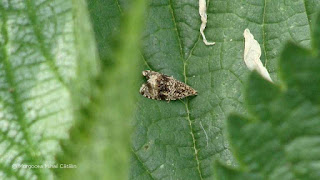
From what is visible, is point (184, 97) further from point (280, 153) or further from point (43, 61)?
point (280, 153)

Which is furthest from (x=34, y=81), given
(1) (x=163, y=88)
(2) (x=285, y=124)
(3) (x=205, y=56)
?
(2) (x=285, y=124)

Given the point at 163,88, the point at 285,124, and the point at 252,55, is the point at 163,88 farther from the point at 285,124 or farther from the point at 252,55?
the point at 285,124

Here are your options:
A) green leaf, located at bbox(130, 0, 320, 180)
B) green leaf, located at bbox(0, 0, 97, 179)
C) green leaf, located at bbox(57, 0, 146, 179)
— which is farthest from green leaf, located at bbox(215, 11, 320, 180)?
green leaf, located at bbox(130, 0, 320, 180)

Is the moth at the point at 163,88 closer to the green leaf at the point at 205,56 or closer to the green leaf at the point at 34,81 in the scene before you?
the green leaf at the point at 205,56

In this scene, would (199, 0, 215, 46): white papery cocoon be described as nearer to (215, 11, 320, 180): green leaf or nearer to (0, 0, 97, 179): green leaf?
(0, 0, 97, 179): green leaf

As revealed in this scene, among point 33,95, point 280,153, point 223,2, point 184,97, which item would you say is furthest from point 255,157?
point 223,2

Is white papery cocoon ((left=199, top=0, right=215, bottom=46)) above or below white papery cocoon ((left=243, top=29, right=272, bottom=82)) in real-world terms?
above
